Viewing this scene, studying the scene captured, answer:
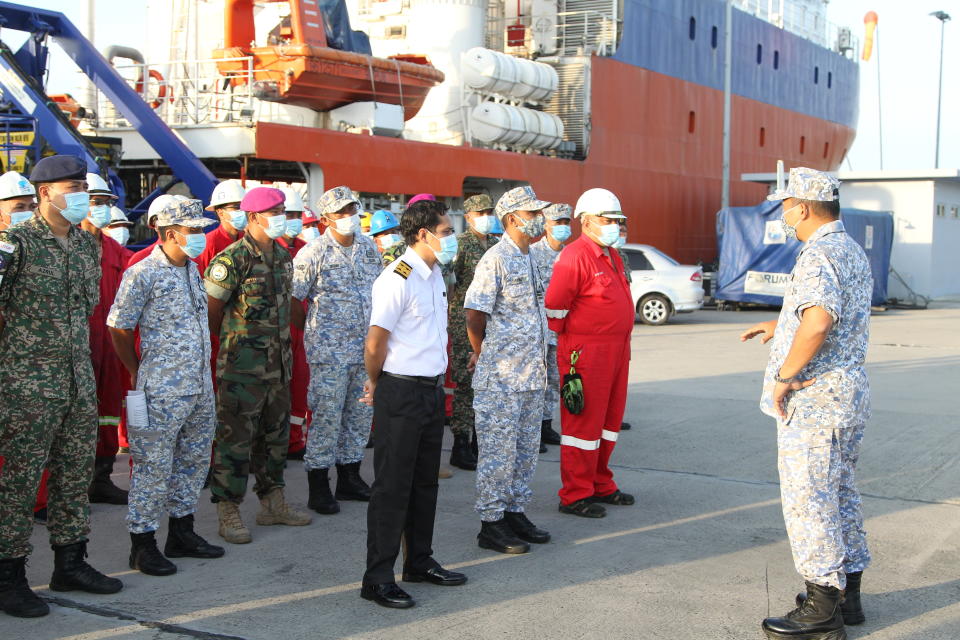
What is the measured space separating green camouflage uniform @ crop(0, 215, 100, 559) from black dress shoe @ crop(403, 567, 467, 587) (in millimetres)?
1418

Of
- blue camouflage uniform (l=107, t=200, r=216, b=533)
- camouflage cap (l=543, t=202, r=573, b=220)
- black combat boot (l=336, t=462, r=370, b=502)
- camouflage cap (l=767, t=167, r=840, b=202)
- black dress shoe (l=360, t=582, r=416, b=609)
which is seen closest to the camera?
camouflage cap (l=767, t=167, r=840, b=202)

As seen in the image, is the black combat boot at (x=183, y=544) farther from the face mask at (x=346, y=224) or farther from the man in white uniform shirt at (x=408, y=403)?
the face mask at (x=346, y=224)

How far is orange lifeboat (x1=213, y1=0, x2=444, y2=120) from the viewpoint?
14.1m

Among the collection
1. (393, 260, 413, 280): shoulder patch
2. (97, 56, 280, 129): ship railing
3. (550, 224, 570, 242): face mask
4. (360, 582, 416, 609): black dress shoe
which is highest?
(97, 56, 280, 129): ship railing

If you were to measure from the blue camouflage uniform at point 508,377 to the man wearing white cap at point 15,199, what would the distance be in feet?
7.19

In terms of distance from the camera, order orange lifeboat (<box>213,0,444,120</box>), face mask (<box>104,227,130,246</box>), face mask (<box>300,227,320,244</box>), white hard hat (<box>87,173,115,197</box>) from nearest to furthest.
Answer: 1. white hard hat (<box>87,173,115,197</box>)
2. face mask (<box>104,227,130,246</box>)
3. face mask (<box>300,227,320,244</box>)
4. orange lifeboat (<box>213,0,444,120</box>)

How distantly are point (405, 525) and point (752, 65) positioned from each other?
87.4 ft

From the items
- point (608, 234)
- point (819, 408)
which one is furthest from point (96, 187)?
point (819, 408)

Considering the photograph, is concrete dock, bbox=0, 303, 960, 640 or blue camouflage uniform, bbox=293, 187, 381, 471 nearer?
concrete dock, bbox=0, 303, 960, 640

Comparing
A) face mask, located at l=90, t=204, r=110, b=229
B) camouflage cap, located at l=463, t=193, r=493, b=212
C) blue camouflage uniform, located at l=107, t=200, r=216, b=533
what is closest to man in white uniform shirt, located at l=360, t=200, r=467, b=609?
blue camouflage uniform, located at l=107, t=200, r=216, b=533

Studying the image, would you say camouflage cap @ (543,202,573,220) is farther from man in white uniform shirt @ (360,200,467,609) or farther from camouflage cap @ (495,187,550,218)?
man in white uniform shirt @ (360,200,467,609)

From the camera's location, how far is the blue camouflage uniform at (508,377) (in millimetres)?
5160

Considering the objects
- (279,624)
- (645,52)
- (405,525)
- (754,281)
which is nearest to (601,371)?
(405,525)

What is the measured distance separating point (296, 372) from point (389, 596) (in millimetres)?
2719
